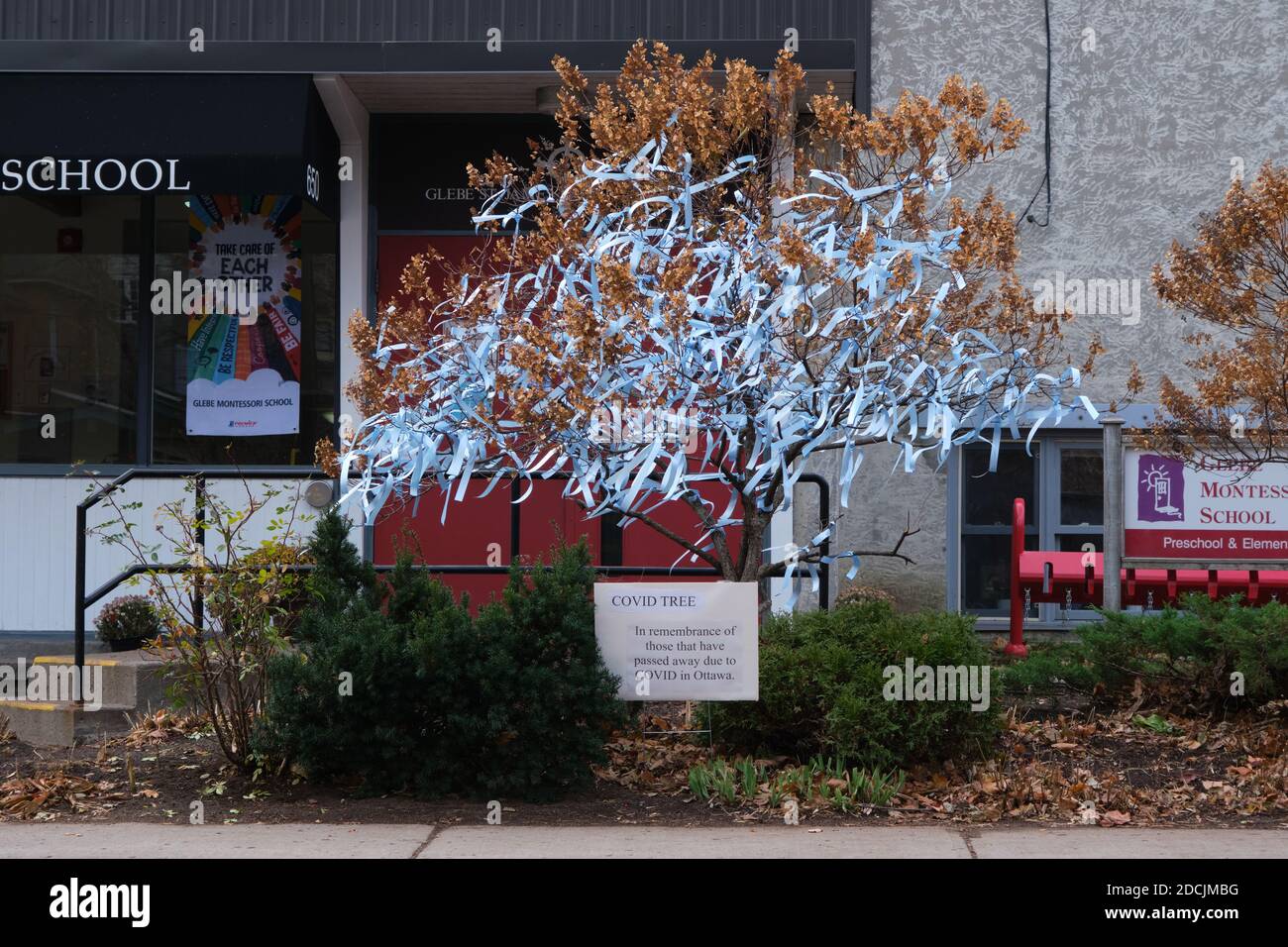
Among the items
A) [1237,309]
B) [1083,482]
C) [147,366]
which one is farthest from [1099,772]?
[147,366]

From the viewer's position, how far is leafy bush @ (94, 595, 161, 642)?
31.9 ft

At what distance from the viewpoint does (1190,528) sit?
9359 millimetres

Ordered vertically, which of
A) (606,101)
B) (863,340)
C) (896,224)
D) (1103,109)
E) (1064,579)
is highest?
(1103,109)

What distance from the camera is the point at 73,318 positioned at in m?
12.2

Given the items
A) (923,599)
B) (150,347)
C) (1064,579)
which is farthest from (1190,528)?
(150,347)

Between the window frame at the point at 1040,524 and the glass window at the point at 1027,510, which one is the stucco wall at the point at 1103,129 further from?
the glass window at the point at 1027,510

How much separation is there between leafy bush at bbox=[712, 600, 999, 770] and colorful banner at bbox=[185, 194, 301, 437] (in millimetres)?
6264

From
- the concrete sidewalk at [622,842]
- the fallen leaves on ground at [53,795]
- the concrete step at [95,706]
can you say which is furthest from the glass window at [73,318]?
the concrete sidewalk at [622,842]

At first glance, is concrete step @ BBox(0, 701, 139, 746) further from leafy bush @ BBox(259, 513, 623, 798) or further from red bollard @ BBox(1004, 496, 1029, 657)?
red bollard @ BBox(1004, 496, 1029, 657)

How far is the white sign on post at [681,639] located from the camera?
6.95 meters

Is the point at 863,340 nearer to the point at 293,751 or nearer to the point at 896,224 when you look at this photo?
the point at 896,224

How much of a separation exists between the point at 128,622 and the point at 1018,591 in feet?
20.1

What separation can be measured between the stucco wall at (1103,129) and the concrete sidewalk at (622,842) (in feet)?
17.1

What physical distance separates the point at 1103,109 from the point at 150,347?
26.2 feet
